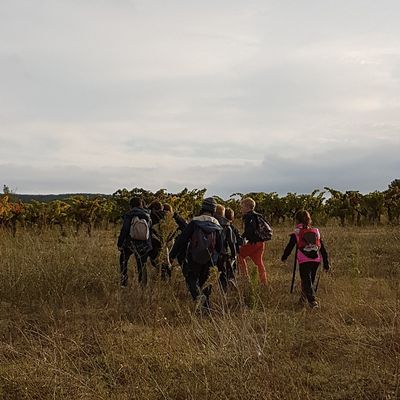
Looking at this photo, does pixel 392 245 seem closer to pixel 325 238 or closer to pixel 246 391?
pixel 325 238

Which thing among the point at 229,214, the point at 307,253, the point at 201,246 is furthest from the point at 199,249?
Result: the point at 229,214

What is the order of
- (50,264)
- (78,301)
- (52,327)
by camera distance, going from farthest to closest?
(50,264) < (78,301) < (52,327)

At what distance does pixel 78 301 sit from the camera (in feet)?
29.0

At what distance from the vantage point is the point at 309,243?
8.95 m

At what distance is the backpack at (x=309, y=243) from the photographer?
8.95 metres

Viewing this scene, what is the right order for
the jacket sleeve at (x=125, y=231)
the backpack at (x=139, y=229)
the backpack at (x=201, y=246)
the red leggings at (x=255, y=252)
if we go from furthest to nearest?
the red leggings at (x=255, y=252) → the jacket sleeve at (x=125, y=231) → the backpack at (x=139, y=229) → the backpack at (x=201, y=246)

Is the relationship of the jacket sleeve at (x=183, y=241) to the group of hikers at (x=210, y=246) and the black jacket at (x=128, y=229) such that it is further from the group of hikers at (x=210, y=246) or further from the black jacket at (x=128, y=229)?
the black jacket at (x=128, y=229)

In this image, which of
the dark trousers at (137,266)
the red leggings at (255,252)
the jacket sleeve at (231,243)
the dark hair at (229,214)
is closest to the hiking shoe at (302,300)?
the red leggings at (255,252)

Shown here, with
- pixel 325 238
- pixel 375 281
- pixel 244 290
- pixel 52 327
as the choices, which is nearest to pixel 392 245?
pixel 325 238

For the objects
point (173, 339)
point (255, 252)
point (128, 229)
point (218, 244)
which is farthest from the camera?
point (255, 252)

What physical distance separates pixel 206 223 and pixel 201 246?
0.34 meters

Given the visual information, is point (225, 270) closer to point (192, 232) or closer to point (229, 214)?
point (192, 232)

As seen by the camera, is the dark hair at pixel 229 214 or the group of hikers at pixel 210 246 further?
the dark hair at pixel 229 214

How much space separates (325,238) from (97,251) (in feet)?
26.4
